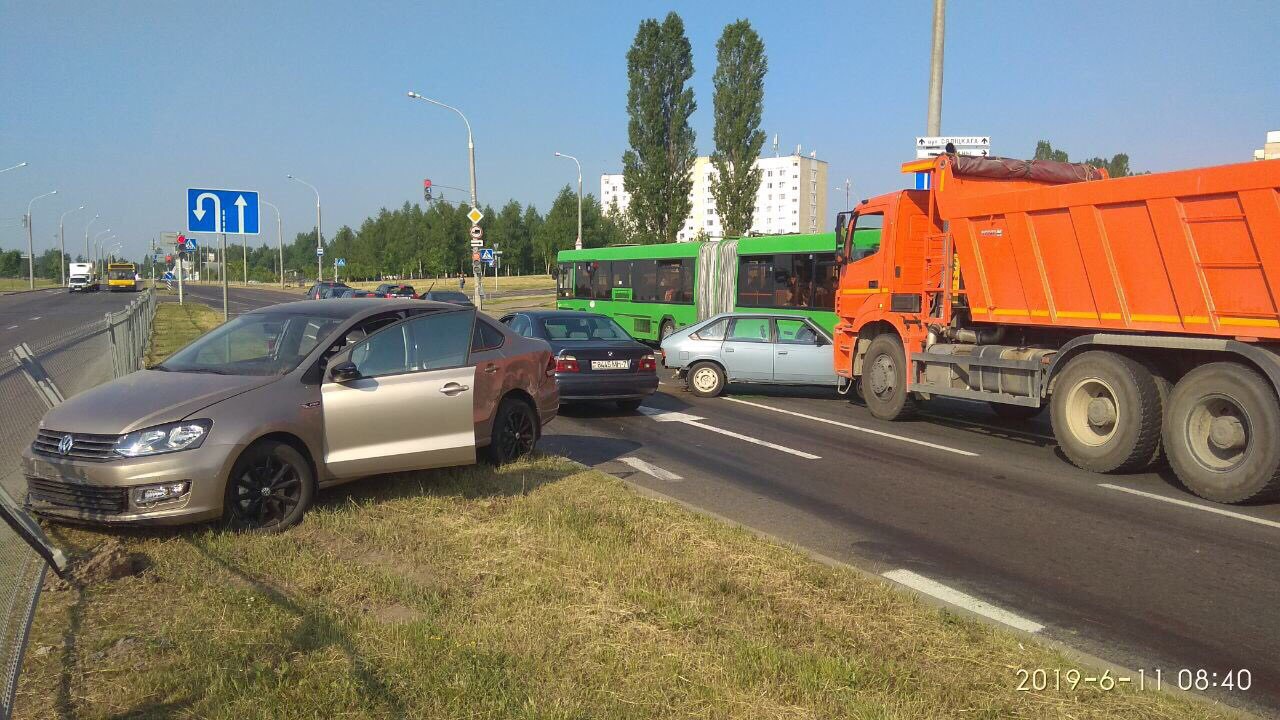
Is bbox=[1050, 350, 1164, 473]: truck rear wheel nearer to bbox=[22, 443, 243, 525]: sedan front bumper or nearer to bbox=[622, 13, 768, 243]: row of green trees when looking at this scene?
bbox=[22, 443, 243, 525]: sedan front bumper

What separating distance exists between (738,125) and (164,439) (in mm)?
41633

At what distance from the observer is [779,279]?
68.7 feet

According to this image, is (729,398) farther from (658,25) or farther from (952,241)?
A: (658,25)

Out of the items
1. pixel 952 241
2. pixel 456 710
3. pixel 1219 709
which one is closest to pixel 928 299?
pixel 952 241

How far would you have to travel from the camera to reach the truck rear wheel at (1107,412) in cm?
881

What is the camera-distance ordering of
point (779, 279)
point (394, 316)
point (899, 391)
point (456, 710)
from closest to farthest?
1. point (456, 710)
2. point (394, 316)
3. point (899, 391)
4. point (779, 279)

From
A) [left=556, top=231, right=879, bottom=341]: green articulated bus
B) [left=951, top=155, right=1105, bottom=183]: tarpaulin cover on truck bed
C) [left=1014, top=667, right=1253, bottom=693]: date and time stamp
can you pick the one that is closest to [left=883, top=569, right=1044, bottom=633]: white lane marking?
[left=1014, top=667, right=1253, bottom=693]: date and time stamp

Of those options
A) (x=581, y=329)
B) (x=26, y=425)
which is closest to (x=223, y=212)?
(x=26, y=425)

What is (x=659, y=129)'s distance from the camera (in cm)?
4634

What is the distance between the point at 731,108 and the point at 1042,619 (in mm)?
42091

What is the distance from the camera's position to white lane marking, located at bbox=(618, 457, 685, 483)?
8812 millimetres

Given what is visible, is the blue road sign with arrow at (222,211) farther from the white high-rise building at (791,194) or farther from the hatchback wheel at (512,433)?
the white high-rise building at (791,194)

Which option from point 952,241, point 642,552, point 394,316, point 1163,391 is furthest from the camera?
point 952,241

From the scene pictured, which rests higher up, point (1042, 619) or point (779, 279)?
point (779, 279)
